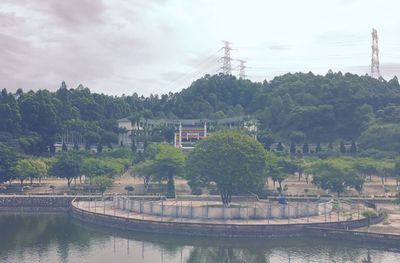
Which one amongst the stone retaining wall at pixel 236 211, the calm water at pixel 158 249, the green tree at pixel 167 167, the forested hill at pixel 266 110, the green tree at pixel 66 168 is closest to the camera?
the calm water at pixel 158 249

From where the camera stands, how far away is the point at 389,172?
8375 cm

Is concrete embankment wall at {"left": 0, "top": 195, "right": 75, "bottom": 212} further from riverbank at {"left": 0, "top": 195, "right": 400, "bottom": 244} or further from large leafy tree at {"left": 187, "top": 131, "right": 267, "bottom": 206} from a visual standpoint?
large leafy tree at {"left": 187, "top": 131, "right": 267, "bottom": 206}

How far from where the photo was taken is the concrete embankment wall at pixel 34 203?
75.1 metres

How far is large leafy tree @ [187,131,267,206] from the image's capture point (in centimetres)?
6325

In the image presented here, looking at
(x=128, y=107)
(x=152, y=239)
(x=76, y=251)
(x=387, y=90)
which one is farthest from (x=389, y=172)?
(x=128, y=107)

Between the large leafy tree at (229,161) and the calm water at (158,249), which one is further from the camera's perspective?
the large leafy tree at (229,161)

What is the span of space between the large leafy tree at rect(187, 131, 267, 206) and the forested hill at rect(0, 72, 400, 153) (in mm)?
50054

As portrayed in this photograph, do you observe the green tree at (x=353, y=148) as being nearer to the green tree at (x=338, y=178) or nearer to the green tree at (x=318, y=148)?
the green tree at (x=318, y=148)

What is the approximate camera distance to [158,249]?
176 feet

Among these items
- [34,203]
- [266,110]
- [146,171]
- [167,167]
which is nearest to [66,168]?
[34,203]

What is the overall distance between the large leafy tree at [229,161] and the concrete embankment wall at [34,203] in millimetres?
22931

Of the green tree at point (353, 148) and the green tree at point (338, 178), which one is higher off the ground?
the green tree at point (353, 148)

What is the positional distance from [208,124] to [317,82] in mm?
33717

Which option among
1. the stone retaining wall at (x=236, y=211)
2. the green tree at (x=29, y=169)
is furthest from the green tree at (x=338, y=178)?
the green tree at (x=29, y=169)
